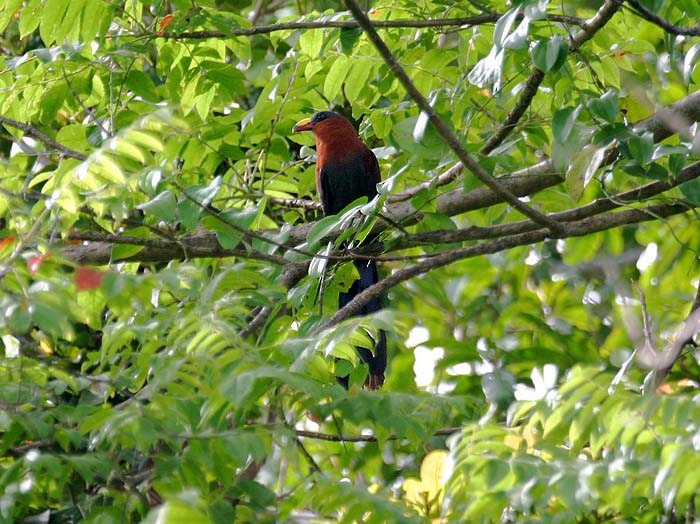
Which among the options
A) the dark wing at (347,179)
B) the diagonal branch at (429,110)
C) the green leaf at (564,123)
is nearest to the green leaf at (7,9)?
the diagonal branch at (429,110)

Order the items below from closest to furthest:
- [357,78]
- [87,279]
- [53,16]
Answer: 1. [87,279]
2. [53,16]
3. [357,78]

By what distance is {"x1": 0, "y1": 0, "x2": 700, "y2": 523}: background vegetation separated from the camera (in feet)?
7.80

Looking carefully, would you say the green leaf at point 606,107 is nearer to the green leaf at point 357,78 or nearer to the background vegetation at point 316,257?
the background vegetation at point 316,257

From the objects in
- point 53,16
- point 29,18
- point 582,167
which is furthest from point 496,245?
point 29,18

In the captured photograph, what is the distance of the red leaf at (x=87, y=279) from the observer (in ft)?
6.91

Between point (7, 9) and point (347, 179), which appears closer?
point (7, 9)

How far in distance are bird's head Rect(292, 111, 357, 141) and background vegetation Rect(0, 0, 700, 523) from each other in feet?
1.55

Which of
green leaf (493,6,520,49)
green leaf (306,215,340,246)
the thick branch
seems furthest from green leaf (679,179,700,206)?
green leaf (306,215,340,246)

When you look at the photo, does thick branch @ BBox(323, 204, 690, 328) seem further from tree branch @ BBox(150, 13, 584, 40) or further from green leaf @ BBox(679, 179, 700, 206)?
tree branch @ BBox(150, 13, 584, 40)

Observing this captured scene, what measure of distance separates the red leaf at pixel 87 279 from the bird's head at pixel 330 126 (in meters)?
3.57

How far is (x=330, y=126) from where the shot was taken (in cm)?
576

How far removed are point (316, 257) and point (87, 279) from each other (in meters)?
1.07

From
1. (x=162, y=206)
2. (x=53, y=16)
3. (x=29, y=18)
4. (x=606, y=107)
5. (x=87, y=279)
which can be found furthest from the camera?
(x=29, y=18)

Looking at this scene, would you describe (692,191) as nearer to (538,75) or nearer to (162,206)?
(538,75)
